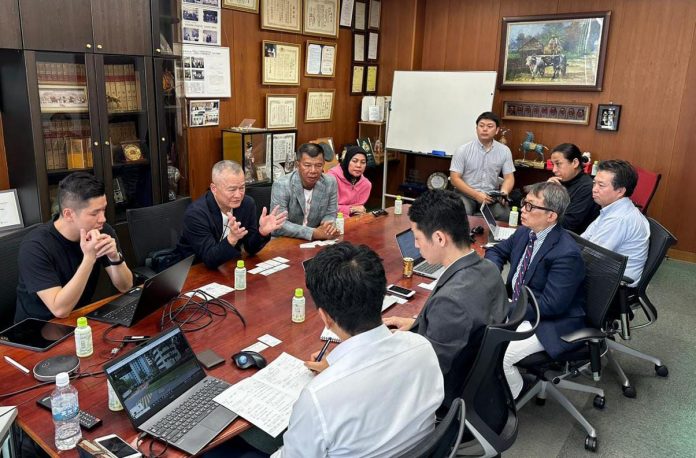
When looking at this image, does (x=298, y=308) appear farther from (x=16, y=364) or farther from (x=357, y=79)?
(x=357, y=79)

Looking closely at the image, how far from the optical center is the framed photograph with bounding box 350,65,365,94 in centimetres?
605

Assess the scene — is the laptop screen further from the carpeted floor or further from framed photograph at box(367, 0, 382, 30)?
framed photograph at box(367, 0, 382, 30)

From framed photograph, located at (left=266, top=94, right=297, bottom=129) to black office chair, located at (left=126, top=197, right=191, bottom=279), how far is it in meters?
2.10

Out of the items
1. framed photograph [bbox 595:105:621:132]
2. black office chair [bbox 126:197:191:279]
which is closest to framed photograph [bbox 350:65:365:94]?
framed photograph [bbox 595:105:621:132]

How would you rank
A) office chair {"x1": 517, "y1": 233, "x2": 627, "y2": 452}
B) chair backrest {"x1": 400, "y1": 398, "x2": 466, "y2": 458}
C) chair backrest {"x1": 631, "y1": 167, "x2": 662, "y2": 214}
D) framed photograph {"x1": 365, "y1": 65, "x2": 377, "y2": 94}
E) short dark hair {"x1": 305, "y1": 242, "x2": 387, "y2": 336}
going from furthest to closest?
framed photograph {"x1": 365, "y1": 65, "x2": 377, "y2": 94}, chair backrest {"x1": 631, "y1": 167, "x2": 662, "y2": 214}, office chair {"x1": 517, "y1": 233, "x2": 627, "y2": 452}, short dark hair {"x1": 305, "y1": 242, "x2": 387, "y2": 336}, chair backrest {"x1": 400, "y1": 398, "x2": 466, "y2": 458}

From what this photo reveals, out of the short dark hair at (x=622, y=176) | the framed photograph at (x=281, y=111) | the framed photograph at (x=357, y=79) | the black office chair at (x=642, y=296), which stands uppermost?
the framed photograph at (x=357, y=79)

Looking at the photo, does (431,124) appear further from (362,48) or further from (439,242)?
(439,242)

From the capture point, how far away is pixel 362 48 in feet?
19.9

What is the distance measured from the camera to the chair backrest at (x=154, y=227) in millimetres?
3004

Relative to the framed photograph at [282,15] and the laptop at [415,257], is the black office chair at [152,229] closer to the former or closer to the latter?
the laptop at [415,257]

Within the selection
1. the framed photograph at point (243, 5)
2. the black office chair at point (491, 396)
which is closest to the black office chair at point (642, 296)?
the black office chair at point (491, 396)

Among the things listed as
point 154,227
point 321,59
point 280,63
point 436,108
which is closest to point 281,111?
point 280,63

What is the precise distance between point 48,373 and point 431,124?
483 centimetres

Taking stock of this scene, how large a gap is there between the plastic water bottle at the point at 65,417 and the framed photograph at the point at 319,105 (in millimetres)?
4463
